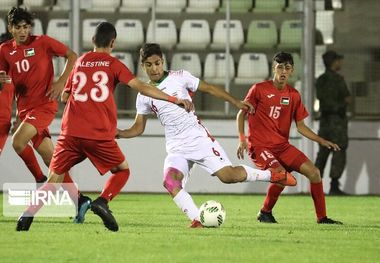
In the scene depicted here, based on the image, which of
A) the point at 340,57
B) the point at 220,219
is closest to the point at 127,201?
the point at 340,57

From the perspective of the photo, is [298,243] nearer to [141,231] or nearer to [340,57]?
[141,231]

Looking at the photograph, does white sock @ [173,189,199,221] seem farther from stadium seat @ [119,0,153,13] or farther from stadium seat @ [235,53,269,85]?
stadium seat @ [119,0,153,13]

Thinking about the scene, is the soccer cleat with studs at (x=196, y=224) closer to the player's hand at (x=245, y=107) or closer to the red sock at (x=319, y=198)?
the player's hand at (x=245, y=107)

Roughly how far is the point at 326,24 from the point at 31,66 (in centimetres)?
740

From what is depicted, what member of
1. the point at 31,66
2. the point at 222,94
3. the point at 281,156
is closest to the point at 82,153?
the point at 222,94

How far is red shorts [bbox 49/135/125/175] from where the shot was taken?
31.3 feet

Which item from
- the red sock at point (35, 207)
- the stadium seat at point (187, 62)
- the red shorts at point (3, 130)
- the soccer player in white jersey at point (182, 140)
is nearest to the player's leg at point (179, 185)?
the soccer player in white jersey at point (182, 140)

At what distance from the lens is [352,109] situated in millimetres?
17375

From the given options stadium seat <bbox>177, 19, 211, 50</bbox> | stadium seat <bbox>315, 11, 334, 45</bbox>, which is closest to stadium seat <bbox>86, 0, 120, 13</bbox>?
stadium seat <bbox>177, 19, 211, 50</bbox>

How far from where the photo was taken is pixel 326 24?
57.8ft

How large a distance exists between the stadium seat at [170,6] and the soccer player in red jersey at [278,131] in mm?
6496

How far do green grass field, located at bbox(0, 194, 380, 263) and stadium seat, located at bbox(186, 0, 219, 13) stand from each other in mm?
5528

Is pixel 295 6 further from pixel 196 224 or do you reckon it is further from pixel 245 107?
pixel 196 224

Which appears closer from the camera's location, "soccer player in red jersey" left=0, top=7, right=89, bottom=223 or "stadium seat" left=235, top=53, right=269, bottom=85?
"soccer player in red jersey" left=0, top=7, right=89, bottom=223
